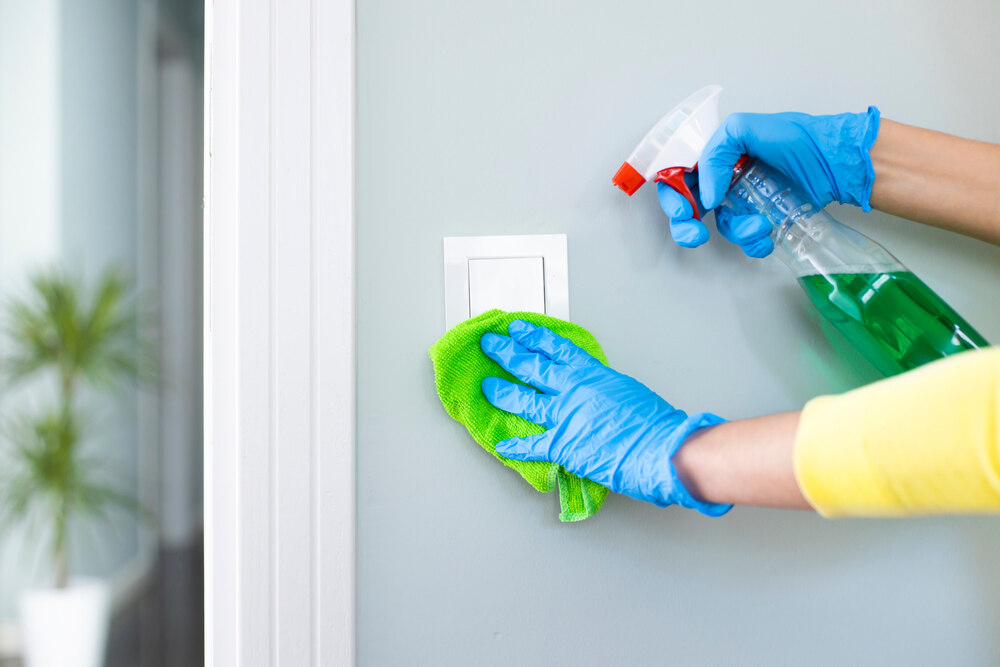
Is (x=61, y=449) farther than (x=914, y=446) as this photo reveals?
Yes

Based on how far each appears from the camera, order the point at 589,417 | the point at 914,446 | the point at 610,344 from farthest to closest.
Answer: the point at 610,344, the point at 589,417, the point at 914,446

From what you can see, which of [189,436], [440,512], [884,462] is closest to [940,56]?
[884,462]

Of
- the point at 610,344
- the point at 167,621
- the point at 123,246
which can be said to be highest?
the point at 123,246

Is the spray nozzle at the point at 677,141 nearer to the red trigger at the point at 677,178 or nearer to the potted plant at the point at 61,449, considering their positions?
the red trigger at the point at 677,178

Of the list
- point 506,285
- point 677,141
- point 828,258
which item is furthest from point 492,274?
point 828,258

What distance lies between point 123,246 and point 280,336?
0.69ft

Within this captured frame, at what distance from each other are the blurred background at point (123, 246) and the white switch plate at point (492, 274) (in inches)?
12.2

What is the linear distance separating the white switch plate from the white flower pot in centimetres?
51

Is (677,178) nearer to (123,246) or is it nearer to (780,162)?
(780,162)

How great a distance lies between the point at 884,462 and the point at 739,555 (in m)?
0.35

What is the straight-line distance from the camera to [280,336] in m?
0.67

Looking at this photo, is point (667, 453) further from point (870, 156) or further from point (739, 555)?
point (870, 156)

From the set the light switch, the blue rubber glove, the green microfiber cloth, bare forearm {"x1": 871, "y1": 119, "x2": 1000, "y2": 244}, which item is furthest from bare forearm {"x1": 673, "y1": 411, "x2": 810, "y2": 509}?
bare forearm {"x1": 871, "y1": 119, "x2": 1000, "y2": 244}

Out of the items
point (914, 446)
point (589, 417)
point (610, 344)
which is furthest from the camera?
point (610, 344)
